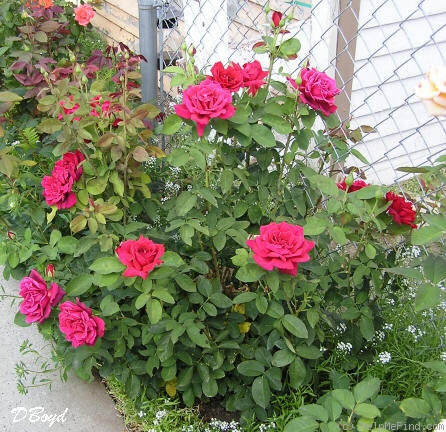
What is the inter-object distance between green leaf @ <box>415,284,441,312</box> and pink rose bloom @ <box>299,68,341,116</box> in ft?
1.83

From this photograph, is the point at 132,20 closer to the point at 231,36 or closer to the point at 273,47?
the point at 231,36

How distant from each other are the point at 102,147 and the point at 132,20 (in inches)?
105

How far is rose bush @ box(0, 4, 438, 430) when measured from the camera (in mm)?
1591

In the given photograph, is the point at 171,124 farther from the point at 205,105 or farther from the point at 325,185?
the point at 325,185

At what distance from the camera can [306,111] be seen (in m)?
1.67

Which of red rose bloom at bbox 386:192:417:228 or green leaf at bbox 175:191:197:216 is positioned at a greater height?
red rose bloom at bbox 386:192:417:228

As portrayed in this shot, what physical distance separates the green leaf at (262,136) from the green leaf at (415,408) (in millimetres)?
747

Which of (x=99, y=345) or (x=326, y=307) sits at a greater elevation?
(x=326, y=307)

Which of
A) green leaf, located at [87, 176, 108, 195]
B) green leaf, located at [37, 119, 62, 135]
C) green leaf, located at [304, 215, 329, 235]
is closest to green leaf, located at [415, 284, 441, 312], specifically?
green leaf, located at [304, 215, 329, 235]

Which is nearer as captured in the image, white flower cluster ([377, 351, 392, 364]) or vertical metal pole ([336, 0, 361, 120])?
white flower cluster ([377, 351, 392, 364])

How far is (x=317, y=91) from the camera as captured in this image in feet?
5.28

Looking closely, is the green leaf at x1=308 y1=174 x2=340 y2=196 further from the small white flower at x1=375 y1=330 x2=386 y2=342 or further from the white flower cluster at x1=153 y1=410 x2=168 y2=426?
the white flower cluster at x1=153 y1=410 x2=168 y2=426

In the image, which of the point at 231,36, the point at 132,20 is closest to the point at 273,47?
the point at 231,36

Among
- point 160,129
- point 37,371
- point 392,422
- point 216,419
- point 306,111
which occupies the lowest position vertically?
point 37,371
